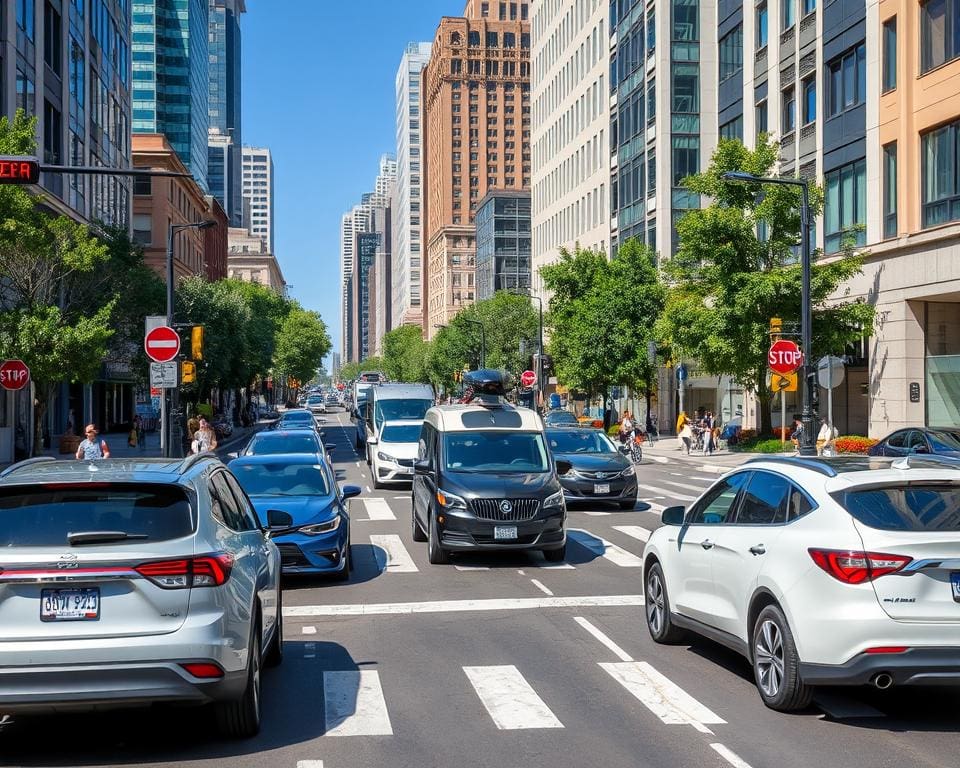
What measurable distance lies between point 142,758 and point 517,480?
881cm

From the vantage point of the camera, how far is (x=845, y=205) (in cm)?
3816

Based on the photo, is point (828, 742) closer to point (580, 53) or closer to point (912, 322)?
point (912, 322)

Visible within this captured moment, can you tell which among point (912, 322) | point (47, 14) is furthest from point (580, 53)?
point (912, 322)

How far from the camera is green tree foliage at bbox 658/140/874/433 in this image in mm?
36438

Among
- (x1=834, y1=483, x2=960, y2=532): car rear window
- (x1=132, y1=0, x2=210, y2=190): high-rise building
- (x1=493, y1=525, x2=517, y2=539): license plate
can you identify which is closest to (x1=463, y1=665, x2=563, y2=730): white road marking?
(x1=834, y1=483, x2=960, y2=532): car rear window

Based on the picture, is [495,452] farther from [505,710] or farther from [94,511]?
[94,511]

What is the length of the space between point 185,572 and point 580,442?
18210 mm

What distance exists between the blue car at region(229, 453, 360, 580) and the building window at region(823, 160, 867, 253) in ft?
84.8

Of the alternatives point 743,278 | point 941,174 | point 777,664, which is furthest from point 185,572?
point 743,278

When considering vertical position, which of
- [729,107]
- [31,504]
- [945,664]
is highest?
[729,107]

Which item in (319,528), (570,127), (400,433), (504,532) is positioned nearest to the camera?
(319,528)

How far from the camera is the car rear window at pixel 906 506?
704 centimetres

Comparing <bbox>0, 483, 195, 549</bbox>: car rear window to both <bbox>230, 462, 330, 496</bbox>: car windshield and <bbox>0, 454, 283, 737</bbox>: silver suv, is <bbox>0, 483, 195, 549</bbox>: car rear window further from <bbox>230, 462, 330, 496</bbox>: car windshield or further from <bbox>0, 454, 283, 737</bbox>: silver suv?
<bbox>230, 462, 330, 496</bbox>: car windshield

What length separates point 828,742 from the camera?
6.91m
